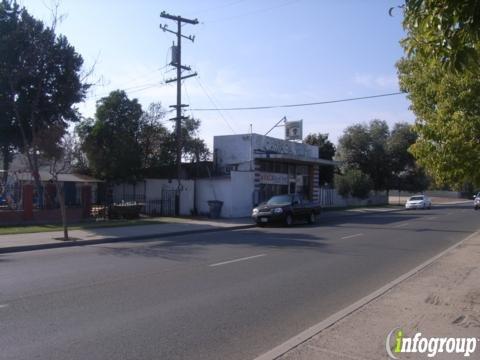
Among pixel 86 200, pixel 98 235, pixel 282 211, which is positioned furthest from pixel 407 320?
pixel 86 200

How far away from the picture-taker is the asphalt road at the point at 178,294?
607cm

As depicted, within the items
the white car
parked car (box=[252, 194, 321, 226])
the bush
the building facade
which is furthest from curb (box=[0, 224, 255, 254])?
the white car

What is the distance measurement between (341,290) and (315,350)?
3.84 meters

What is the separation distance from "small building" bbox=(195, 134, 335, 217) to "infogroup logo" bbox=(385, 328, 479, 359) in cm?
2539

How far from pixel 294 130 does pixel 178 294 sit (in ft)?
106

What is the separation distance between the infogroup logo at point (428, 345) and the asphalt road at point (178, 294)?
1276 mm

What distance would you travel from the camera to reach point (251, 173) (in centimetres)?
3309

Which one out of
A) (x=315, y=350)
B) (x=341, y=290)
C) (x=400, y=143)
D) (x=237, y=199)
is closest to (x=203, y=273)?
(x=341, y=290)

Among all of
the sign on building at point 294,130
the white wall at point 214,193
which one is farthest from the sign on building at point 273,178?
the white wall at point 214,193

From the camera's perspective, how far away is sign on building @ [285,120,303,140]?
39853 mm

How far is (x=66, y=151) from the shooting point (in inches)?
927

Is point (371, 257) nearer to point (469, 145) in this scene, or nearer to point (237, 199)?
point (469, 145)

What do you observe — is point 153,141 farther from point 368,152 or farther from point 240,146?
point 368,152

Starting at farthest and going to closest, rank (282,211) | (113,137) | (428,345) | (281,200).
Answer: (113,137) < (281,200) < (282,211) < (428,345)
